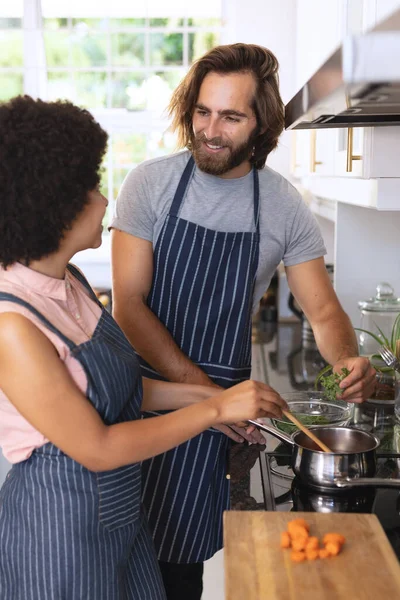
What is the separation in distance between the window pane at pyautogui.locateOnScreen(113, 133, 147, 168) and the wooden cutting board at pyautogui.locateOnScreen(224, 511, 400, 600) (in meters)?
3.42

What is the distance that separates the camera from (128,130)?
14.3 feet

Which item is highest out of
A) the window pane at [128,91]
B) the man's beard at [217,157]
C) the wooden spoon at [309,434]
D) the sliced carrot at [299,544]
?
the window pane at [128,91]

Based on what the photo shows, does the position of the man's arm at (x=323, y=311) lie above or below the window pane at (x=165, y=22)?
below

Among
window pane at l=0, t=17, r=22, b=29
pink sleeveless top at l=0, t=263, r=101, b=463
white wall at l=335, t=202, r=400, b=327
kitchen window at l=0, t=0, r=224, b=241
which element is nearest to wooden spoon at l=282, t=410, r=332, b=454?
pink sleeveless top at l=0, t=263, r=101, b=463

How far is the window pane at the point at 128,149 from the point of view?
440 centimetres

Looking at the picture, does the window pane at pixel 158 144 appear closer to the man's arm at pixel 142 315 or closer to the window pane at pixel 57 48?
the window pane at pixel 57 48

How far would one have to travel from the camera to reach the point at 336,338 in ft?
6.16

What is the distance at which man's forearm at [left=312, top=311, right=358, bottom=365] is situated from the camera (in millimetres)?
1853

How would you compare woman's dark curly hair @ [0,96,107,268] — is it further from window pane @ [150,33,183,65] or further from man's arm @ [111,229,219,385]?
window pane @ [150,33,183,65]

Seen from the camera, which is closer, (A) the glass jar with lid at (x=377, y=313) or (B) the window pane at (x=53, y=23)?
(A) the glass jar with lid at (x=377, y=313)

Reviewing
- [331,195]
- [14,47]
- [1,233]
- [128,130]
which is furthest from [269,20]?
[1,233]

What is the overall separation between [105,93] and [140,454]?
3.46 m

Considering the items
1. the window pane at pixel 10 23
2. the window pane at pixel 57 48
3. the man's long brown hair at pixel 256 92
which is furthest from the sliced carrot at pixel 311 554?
the window pane at pixel 10 23

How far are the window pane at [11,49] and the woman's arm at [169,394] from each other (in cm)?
322
